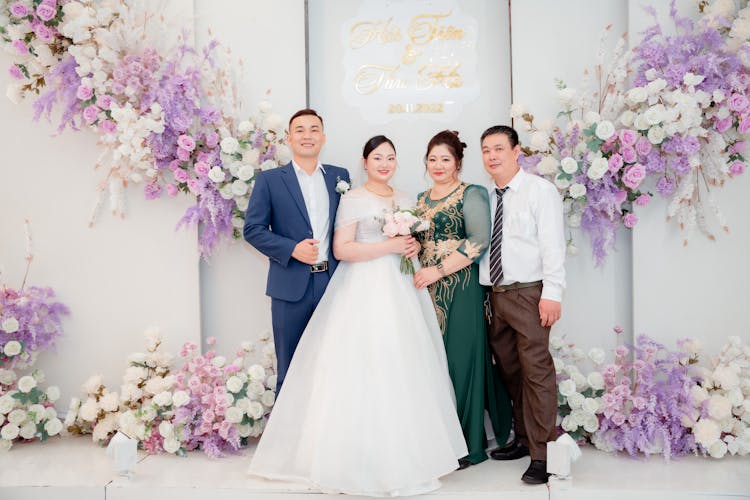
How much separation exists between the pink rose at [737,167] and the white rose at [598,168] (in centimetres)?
78

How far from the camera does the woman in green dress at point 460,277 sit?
3.44 metres

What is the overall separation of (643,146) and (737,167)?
1.93ft

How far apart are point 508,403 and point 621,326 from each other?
100 cm

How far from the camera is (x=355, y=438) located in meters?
2.95

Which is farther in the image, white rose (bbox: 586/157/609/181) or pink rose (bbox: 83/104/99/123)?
pink rose (bbox: 83/104/99/123)

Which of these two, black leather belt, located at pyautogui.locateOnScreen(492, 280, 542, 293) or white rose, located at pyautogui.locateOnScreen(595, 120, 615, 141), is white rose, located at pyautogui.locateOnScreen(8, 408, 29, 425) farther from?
white rose, located at pyautogui.locateOnScreen(595, 120, 615, 141)

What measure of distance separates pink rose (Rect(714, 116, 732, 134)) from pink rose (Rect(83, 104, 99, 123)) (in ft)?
12.7

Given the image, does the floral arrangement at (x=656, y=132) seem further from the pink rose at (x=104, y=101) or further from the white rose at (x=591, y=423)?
the pink rose at (x=104, y=101)

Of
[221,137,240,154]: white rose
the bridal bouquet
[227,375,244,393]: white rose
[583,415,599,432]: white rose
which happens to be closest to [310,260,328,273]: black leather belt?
the bridal bouquet

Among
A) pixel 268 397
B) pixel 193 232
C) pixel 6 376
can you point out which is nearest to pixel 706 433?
pixel 268 397

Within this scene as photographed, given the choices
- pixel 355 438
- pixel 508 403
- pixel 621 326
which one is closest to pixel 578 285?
pixel 621 326

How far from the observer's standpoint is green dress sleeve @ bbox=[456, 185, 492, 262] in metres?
3.41

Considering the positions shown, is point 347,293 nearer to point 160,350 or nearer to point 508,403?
point 508,403

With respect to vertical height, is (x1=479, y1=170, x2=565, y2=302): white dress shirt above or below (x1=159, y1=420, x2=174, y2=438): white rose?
above
